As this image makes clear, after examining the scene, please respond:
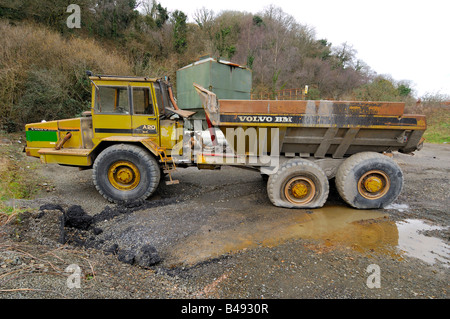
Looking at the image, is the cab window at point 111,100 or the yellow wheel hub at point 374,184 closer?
the yellow wheel hub at point 374,184

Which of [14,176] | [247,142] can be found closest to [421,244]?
[247,142]

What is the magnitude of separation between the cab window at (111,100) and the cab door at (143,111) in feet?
0.46

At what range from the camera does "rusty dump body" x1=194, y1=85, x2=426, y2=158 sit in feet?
13.0

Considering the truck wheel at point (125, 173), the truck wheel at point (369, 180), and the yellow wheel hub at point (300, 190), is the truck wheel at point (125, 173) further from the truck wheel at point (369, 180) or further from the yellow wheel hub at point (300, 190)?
the truck wheel at point (369, 180)

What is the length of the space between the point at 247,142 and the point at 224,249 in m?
1.94

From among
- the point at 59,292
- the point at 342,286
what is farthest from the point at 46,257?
the point at 342,286

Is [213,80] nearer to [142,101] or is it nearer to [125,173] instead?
[142,101]

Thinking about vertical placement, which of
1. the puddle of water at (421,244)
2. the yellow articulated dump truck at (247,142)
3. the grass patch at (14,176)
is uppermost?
the yellow articulated dump truck at (247,142)

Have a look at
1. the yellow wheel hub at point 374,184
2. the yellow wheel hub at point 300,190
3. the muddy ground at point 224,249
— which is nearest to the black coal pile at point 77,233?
the muddy ground at point 224,249

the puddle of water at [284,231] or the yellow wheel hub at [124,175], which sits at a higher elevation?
the yellow wheel hub at [124,175]

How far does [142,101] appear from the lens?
4652mm

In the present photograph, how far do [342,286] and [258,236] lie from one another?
1.20 metres

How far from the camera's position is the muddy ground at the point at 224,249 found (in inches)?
87.4
